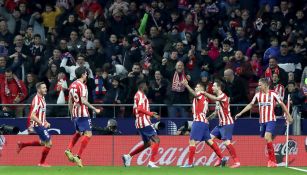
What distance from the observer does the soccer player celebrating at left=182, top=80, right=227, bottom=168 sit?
86.8 ft

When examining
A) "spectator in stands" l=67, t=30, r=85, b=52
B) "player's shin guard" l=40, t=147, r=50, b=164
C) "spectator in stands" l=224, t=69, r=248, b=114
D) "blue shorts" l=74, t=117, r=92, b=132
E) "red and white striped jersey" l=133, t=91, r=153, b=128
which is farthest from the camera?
"spectator in stands" l=67, t=30, r=85, b=52

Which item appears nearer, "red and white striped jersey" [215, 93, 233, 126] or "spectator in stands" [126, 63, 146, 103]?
"red and white striped jersey" [215, 93, 233, 126]

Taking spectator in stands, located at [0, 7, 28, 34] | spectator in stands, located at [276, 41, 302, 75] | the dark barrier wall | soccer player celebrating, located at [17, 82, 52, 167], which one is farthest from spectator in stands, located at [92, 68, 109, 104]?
spectator in stands, located at [276, 41, 302, 75]

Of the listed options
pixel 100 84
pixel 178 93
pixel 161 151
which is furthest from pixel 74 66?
pixel 161 151

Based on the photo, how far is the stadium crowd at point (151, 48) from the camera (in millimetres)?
29562

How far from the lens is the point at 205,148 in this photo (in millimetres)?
29078

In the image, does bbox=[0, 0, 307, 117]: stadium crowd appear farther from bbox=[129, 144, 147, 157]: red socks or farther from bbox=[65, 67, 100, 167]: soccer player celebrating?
bbox=[65, 67, 100, 167]: soccer player celebrating

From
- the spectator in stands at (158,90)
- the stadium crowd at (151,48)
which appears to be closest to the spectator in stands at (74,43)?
the stadium crowd at (151,48)

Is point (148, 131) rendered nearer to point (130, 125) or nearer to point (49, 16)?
point (130, 125)

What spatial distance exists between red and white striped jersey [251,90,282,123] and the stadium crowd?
220cm

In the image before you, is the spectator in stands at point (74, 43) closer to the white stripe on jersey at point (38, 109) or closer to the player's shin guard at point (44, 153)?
the white stripe on jersey at point (38, 109)

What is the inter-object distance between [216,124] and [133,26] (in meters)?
5.01

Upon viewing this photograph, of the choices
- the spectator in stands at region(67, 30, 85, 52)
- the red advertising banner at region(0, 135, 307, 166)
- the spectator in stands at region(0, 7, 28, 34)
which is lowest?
the red advertising banner at region(0, 135, 307, 166)

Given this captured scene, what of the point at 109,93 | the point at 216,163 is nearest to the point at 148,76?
the point at 109,93
